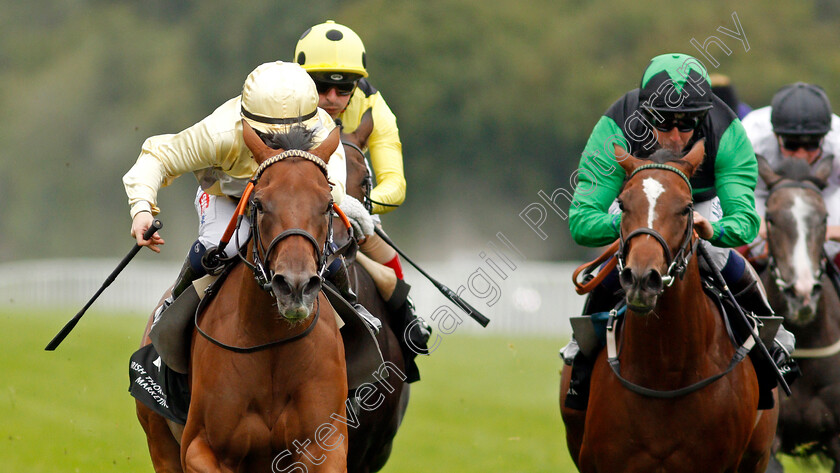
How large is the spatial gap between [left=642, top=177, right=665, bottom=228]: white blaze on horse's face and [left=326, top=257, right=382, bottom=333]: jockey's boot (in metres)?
1.38

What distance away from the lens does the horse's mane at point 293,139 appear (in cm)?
506

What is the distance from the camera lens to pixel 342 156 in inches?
225

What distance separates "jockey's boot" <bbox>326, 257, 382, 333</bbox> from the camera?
223 inches

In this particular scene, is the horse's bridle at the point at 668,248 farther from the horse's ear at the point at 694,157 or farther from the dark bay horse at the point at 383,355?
the dark bay horse at the point at 383,355

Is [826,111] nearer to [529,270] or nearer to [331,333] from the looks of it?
[331,333]

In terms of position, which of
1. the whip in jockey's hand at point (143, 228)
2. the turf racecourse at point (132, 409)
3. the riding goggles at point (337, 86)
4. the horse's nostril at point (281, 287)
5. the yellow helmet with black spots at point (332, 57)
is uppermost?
the horse's nostril at point (281, 287)

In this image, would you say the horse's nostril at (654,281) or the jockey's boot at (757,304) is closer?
the horse's nostril at (654,281)

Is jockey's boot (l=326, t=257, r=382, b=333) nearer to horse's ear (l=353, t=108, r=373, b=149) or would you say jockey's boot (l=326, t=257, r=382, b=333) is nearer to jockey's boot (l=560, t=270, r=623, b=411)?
jockey's boot (l=560, t=270, r=623, b=411)

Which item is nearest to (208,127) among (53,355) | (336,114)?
(336,114)

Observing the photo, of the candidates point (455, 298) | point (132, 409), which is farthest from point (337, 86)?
point (132, 409)

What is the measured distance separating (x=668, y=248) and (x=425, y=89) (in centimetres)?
2720

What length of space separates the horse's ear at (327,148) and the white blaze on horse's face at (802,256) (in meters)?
3.43

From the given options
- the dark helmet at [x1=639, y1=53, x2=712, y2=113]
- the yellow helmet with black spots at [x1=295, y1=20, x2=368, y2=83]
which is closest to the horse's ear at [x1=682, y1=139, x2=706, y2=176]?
the dark helmet at [x1=639, y1=53, x2=712, y2=113]

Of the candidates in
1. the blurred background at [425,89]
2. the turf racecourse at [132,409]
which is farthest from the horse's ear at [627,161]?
Result: the blurred background at [425,89]
